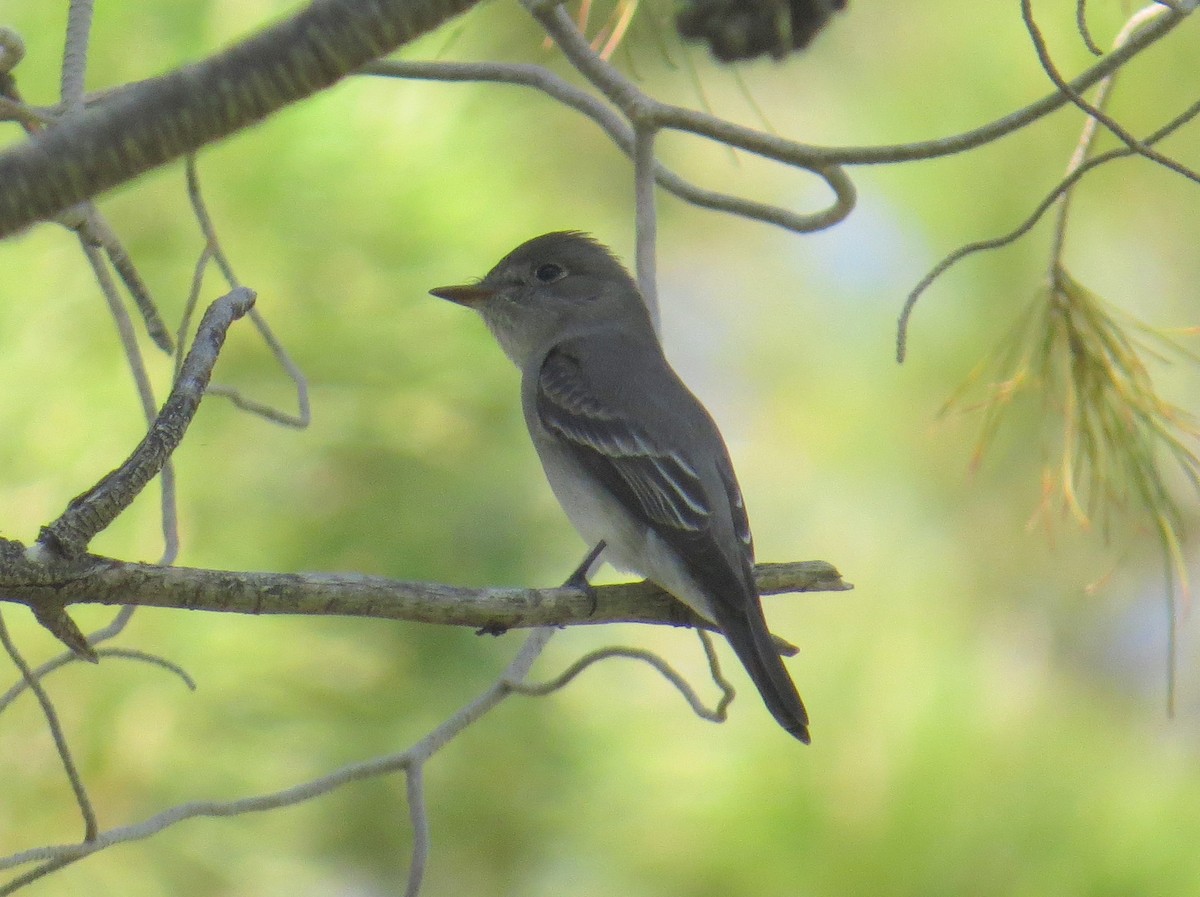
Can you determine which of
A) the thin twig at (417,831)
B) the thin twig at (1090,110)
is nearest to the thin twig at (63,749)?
the thin twig at (417,831)

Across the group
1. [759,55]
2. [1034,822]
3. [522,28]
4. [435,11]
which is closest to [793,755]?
[1034,822]

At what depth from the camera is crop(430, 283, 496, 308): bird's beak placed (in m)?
3.01

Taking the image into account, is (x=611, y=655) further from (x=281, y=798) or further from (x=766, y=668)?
(x=281, y=798)

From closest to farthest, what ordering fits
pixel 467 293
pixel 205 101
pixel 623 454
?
pixel 205 101, pixel 623 454, pixel 467 293

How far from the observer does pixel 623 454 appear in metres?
2.92

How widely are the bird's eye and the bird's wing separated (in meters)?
0.35

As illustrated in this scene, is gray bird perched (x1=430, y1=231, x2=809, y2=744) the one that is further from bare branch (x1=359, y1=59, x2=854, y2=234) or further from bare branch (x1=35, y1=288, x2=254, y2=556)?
bare branch (x1=35, y1=288, x2=254, y2=556)

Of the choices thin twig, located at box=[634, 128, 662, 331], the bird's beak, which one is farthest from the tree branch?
the bird's beak

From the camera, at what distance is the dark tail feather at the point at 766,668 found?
92.1 inches

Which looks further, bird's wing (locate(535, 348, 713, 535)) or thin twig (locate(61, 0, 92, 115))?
bird's wing (locate(535, 348, 713, 535))

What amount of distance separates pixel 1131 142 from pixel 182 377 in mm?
1170

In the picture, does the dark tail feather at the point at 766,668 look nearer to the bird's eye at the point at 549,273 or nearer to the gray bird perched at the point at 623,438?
the gray bird perched at the point at 623,438

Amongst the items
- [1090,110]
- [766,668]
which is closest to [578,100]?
[1090,110]

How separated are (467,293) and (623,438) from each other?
1.53ft
